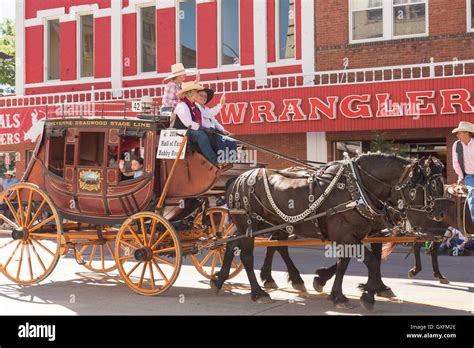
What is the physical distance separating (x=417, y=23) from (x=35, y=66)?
Result: 14105 millimetres

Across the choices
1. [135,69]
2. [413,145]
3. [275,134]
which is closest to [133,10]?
[135,69]

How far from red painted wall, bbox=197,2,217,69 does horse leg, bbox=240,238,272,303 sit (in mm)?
13608

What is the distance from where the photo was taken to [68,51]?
2375 centimetres

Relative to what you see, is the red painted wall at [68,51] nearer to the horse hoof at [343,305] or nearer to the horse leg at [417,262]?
the horse leg at [417,262]

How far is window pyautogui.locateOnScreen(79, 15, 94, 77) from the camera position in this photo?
23.6m

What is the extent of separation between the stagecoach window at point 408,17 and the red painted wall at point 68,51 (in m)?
11.5

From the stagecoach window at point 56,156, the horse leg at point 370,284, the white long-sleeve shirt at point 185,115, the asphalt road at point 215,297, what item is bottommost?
Result: the asphalt road at point 215,297

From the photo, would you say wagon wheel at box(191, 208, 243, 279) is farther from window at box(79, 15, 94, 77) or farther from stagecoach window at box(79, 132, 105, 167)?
window at box(79, 15, 94, 77)

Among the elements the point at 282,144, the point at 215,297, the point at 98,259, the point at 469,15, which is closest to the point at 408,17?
the point at 469,15

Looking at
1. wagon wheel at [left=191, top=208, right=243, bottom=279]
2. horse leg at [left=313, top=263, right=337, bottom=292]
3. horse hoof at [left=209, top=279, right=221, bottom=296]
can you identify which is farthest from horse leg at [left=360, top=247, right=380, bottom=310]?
wagon wheel at [left=191, top=208, right=243, bottom=279]

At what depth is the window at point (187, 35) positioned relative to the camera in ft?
71.5

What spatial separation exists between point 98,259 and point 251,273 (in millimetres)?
5342

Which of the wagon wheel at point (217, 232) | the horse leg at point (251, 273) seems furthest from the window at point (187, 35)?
the horse leg at point (251, 273)

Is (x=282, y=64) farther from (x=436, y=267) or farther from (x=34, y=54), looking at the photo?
(x=436, y=267)
